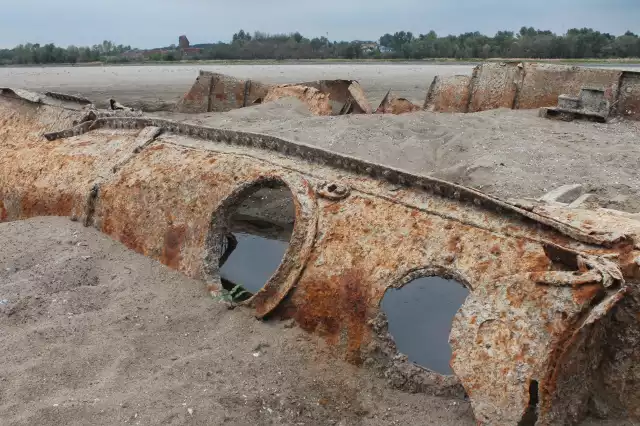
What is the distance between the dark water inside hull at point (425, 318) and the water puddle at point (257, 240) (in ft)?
3.08

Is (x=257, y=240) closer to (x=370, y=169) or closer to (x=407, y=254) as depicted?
(x=370, y=169)

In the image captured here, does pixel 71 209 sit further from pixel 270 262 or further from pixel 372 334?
pixel 372 334

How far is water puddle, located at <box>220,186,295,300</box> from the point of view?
440 cm

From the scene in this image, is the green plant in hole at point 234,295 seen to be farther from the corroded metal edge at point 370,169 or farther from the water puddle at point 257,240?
the corroded metal edge at point 370,169

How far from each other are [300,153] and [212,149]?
2.67 feet

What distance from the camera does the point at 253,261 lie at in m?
4.68

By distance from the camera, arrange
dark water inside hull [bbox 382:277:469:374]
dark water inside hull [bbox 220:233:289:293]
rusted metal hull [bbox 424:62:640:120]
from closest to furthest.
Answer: dark water inside hull [bbox 382:277:469:374], dark water inside hull [bbox 220:233:289:293], rusted metal hull [bbox 424:62:640:120]

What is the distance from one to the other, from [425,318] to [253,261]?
154 cm

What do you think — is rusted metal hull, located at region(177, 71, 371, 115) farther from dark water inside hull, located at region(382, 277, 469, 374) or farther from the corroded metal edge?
dark water inside hull, located at region(382, 277, 469, 374)

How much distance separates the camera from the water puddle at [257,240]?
4402 millimetres

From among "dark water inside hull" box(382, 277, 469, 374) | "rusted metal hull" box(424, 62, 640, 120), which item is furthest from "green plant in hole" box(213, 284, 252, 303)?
"rusted metal hull" box(424, 62, 640, 120)

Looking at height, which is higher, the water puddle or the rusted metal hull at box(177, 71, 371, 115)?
the rusted metal hull at box(177, 71, 371, 115)

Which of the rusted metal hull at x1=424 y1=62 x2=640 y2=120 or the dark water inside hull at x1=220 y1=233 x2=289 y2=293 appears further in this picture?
the rusted metal hull at x1=424 y1=62 x2=640 y2=120

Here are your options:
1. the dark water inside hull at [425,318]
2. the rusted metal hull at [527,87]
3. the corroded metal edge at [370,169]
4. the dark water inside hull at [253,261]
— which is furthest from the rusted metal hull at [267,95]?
the dark water inside hull at [425,318]
